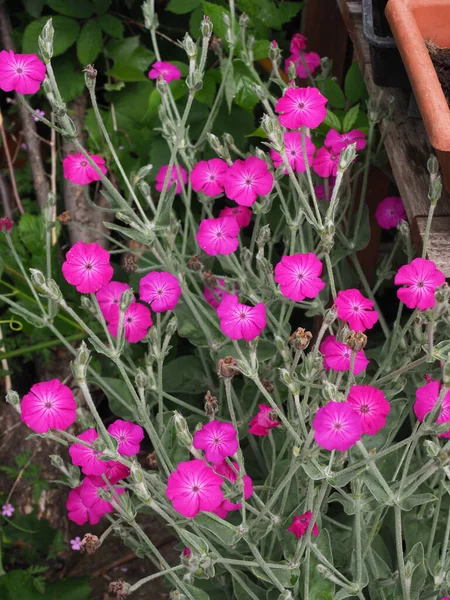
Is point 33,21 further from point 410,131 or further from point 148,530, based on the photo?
point 148,530

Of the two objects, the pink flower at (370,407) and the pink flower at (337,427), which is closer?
the pink flower at (337,427)

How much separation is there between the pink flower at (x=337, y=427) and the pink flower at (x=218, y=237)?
1.19ft

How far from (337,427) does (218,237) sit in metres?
0.40

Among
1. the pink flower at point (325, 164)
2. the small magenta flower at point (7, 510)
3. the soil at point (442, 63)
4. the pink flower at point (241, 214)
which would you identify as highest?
the soil at point (442, 63)

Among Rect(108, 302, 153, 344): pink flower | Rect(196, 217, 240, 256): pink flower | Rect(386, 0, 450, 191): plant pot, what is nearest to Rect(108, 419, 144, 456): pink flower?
Rect(108, 302, 153, 344): pink flower

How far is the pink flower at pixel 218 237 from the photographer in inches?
44.6

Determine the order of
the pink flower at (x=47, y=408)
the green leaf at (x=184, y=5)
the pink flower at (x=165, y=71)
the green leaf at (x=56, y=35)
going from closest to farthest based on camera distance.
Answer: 1. the pink flower at (x=47, y=408)
2. the pink flower at (x=165, y=71)
3. the green leaf at (x=184, y=5)
4. the green leaf at (x=56, y=35)

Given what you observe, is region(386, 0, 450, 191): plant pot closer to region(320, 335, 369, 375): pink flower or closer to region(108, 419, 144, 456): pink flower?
region(320, 335, 369, 375): pink flower

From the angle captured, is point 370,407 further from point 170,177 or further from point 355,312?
point 170,177

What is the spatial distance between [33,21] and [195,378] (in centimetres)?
83

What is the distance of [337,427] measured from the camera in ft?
2.72

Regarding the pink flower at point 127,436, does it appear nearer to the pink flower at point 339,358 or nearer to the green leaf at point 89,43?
the pink flower at point 339,358

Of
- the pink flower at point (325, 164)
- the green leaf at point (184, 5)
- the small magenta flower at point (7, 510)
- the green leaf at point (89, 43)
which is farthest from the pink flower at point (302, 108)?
the small magenta flower at point (7, 510)

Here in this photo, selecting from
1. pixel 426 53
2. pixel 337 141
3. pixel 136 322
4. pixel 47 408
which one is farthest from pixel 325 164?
pixel 47 408
